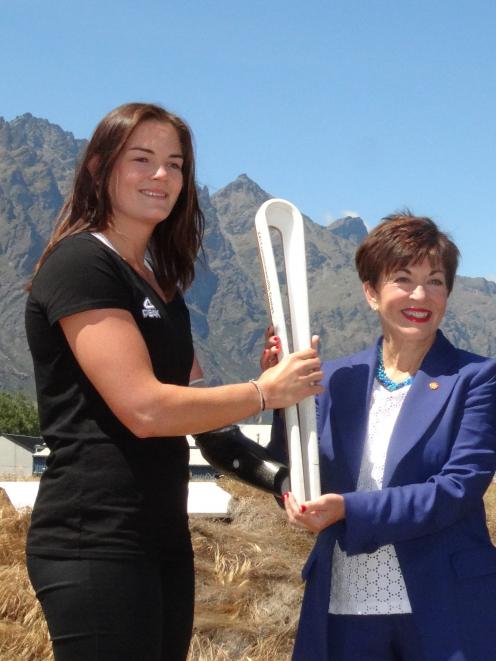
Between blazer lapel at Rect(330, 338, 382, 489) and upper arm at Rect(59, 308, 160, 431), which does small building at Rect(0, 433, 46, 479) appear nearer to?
blazer lapel at Rect(330, 338, 382, 489)

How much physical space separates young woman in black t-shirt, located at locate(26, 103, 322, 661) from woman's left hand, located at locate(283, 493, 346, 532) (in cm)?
37

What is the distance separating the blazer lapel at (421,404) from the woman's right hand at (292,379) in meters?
0.34

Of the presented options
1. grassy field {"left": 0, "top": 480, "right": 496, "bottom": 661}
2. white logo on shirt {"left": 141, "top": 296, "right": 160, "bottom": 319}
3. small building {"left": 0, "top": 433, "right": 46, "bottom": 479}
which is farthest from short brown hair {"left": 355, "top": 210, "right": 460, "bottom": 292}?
small building {"left": 0, "top": 433, "right": 46, "bottom": 479}

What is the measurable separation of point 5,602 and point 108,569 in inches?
127

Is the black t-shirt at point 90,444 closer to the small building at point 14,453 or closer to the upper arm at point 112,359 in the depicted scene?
the upper arm at point 112,359

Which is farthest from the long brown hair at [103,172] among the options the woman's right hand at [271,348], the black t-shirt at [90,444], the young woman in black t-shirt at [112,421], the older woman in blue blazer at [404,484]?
the older woman in blue blazer at [404,484]

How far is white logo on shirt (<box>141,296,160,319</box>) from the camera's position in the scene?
2.77m

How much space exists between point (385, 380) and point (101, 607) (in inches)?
54.3

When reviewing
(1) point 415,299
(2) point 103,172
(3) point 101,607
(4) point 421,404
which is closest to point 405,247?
(1) point 415,299

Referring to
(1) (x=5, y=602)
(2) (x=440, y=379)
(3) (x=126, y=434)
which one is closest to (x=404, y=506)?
(2) (x=440, y=379)

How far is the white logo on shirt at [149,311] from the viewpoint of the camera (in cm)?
277

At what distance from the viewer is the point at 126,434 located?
268 centimetres

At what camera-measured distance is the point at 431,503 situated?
9.84 feet

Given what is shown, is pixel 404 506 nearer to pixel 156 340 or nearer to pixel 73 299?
pixel 156 340
